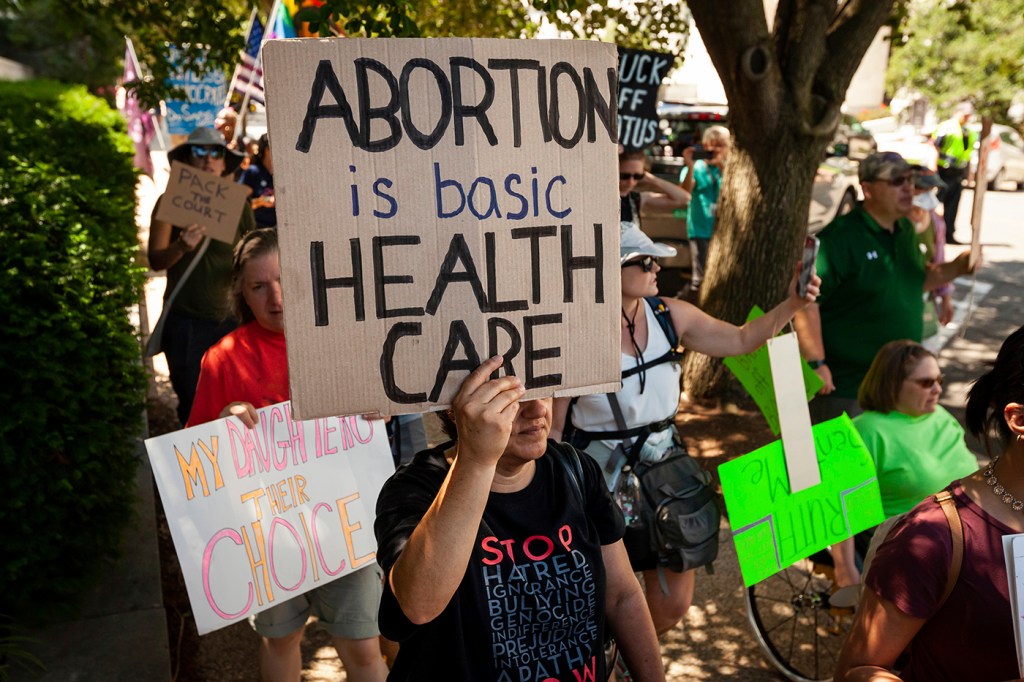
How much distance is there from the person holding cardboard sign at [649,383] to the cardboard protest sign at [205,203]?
218 cm

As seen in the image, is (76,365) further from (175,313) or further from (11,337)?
(175,313)

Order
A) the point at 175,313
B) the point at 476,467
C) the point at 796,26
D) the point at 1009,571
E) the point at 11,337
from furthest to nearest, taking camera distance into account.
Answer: the point at 796,26
the point at 175,313
the point at 11,337
the point at 1009,571
the point at 476,467

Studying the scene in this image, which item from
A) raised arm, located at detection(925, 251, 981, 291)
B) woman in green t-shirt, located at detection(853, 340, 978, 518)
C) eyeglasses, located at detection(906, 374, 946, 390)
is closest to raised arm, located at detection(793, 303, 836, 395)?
woman in green t-shirt, located at detection(853, 340, 978, 518)

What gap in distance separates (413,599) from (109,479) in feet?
8.71

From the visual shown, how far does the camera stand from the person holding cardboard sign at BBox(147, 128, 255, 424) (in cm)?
498

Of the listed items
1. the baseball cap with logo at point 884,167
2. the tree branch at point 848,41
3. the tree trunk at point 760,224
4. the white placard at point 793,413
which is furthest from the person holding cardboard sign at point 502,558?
the tree branch at point 848,41

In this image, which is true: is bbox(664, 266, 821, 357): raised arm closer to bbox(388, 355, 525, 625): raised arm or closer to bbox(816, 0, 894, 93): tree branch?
bbox(388, 355, 525, 625): raised arm

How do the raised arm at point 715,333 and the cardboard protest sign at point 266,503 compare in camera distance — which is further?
the raised arm at point 715,333

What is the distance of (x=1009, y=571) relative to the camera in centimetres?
200

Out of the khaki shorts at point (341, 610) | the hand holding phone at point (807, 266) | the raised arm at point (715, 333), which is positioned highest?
the hand holding phone at point (807, 266)

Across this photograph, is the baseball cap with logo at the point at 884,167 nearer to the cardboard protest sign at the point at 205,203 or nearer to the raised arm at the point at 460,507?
the cardboard protest sign at the point at 205,203

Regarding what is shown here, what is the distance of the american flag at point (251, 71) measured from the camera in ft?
35.9

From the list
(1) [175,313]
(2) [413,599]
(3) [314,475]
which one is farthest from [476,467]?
(1) [175,313]

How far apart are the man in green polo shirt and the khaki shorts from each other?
2537mm
